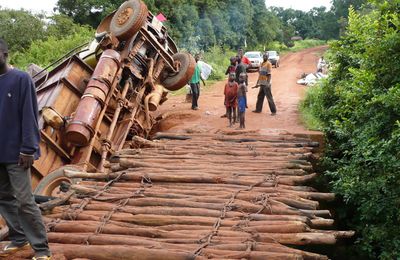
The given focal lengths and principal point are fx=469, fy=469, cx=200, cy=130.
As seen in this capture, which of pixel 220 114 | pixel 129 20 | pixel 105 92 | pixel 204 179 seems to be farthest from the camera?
pixel 220 114

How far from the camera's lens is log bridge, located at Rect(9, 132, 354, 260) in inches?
137

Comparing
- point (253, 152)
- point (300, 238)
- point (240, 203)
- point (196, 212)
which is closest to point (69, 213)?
point (196, 212)

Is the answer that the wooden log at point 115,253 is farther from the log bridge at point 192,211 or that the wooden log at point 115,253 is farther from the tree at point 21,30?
the tree at point 21,30

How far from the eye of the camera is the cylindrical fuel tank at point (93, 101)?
23.4 ft

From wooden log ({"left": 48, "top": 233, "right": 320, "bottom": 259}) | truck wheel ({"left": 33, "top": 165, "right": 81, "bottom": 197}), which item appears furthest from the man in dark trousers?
truck wheel ({"left": 33, "top": 165, "right": 81, "bottom": 197})

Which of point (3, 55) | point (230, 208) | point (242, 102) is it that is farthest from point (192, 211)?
point (242, 102)

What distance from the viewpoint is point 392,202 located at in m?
5.36

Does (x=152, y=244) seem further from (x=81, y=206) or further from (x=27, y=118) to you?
(x=27, y=118)

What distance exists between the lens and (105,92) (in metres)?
7.89

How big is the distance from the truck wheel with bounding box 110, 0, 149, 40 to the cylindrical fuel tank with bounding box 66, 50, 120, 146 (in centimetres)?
56

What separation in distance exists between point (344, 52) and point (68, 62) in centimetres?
542

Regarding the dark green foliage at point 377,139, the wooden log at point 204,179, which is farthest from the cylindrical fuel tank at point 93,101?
the dark green foliage at point 377,139

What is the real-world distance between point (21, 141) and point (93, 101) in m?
4.36

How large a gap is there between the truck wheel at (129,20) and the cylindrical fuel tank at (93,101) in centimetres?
56
